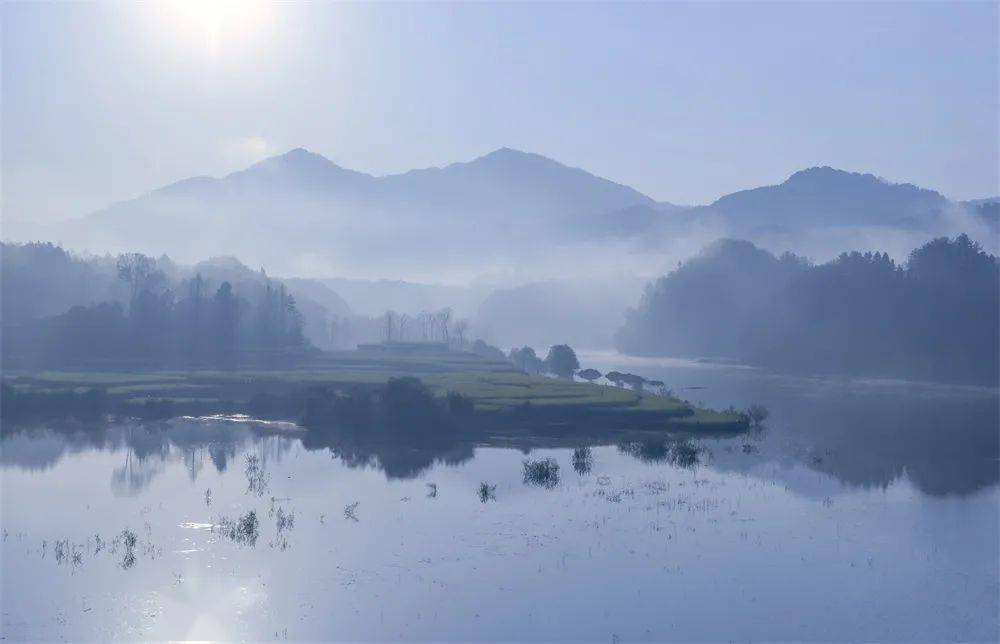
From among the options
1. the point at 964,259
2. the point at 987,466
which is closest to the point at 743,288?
the point at 964,259

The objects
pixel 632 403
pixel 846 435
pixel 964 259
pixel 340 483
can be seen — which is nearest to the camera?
pixel 340 483

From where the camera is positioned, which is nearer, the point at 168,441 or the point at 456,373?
the point at 168,441

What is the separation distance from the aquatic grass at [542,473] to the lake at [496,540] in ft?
0.82

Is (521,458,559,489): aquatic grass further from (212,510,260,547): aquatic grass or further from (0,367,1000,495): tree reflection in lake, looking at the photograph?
(212,510,260,547): aquatic grass

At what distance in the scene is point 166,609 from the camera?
1805 cm

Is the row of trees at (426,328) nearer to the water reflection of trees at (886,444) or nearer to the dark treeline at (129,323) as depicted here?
the dark treeline at (129,323)

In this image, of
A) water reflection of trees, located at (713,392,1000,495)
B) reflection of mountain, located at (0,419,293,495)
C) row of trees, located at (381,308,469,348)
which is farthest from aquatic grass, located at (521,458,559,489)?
row of trees, located at (381,308,469,348)

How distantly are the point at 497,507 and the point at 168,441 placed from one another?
17940 mm

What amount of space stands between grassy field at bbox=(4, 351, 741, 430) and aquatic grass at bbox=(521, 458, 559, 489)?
12421 mm

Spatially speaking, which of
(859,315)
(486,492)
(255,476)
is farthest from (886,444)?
(859,315)

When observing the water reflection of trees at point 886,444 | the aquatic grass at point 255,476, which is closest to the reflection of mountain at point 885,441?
the water reflection of trees at point 886,444

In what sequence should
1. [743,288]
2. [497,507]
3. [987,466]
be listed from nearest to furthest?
[497,507] < [987,466] < [743,288]

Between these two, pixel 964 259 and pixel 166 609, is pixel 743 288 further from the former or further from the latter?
pixel 166 609

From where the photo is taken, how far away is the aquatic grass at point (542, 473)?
1193 inches
